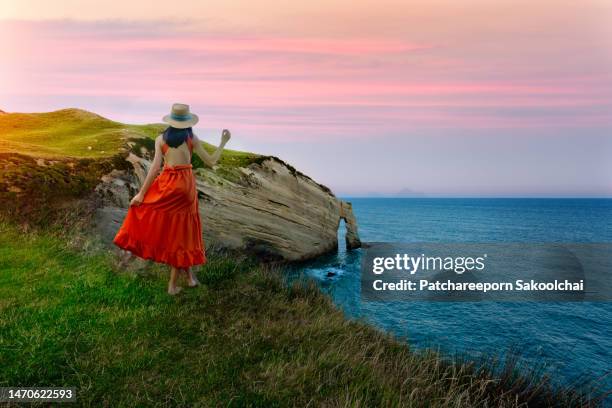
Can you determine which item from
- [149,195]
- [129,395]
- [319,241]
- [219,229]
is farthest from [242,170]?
[129,395]

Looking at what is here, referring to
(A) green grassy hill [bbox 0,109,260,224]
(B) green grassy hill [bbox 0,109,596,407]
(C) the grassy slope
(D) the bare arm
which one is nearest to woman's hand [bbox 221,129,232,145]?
(D) the bare arm

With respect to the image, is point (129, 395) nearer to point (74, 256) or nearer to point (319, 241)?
point (74, 256)

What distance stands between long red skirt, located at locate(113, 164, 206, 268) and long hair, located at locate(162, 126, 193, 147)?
420mm

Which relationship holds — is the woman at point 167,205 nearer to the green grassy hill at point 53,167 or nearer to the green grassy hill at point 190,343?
the green grassy hill at point 190,343

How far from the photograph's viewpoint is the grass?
4.41 meters

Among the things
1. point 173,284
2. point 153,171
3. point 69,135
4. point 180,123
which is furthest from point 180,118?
point 69,135

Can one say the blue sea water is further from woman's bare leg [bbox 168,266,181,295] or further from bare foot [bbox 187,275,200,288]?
woman's bare leg [bbox 168,266,181,295]

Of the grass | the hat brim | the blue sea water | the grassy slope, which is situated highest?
the grassy slope

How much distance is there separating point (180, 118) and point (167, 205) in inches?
60.5

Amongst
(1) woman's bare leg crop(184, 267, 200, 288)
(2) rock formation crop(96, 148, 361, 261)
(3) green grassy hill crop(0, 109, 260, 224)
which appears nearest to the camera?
(1) woman's bare leg crop(184, 267, 200, 288)

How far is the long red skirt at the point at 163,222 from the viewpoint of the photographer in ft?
21.8

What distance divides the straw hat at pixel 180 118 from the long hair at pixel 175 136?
0.43ft

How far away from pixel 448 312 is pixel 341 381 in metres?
17.3

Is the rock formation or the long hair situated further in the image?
the rock formation
